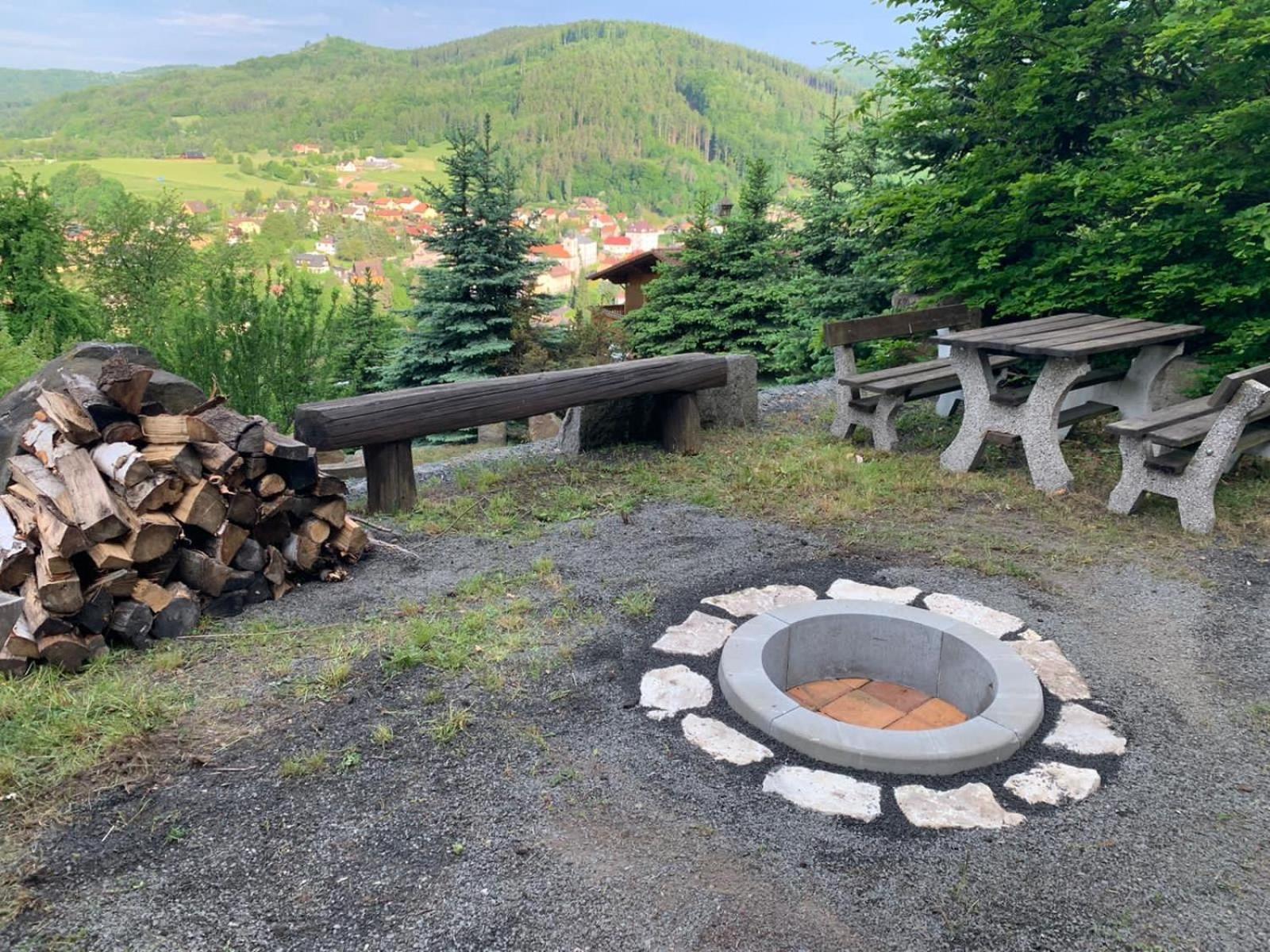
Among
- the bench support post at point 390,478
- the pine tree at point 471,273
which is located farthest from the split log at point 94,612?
the pine tree at point 471,273

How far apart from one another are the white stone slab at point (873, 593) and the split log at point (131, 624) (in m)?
2.74

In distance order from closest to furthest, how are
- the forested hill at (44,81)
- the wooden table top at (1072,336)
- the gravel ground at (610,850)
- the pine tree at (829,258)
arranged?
the gravel ground at (610,850)
the wooden table top at (1072,336)
the pine tree at (829,258)
the forested hill at (44,81)

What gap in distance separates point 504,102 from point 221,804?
4432 inches

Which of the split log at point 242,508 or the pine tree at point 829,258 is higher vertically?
the pine tree at point 829,258

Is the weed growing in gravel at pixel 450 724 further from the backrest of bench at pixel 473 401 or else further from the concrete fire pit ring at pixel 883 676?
the backrest of bench at pixel 473 401

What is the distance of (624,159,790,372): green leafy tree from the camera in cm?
1316

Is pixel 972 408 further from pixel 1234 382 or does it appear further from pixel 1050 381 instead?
pixel 1234 382

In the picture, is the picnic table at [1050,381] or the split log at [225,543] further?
the picnic table at [1050,381]

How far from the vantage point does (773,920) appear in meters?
1.87

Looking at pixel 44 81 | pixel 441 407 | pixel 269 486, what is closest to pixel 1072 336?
pixel 441 407

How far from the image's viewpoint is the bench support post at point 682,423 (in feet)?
19.4

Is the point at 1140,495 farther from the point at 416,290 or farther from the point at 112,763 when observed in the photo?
the point at 416,290

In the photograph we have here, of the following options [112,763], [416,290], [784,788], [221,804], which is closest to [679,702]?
[784,788]

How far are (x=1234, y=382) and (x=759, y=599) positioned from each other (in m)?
2.68
